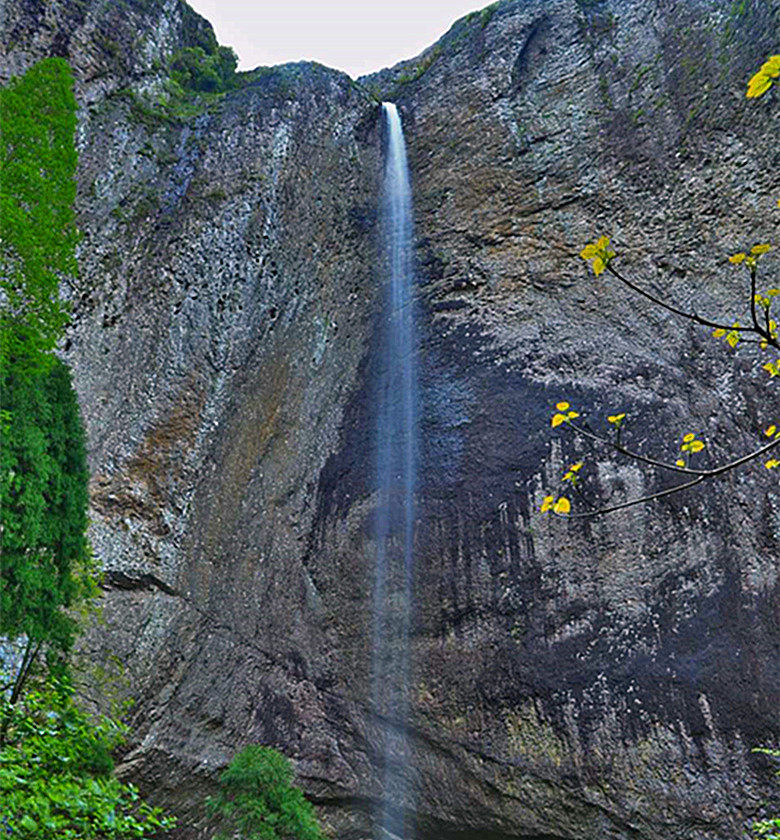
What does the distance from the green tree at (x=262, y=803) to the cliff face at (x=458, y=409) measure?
74.3 inches

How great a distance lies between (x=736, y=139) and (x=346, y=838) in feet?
37.7

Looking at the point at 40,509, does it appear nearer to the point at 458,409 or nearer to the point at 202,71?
the point at 458,409

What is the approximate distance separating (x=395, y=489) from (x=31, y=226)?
650 centimetres

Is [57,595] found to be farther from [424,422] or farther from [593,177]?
[593,177]

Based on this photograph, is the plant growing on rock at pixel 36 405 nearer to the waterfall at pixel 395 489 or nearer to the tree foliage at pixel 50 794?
the tree foliage at pixel 50 794

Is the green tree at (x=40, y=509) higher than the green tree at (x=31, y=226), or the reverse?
the green tree at (x=31, y=226)

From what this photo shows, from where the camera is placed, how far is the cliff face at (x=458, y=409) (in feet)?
26.0

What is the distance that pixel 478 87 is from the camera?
13391mm

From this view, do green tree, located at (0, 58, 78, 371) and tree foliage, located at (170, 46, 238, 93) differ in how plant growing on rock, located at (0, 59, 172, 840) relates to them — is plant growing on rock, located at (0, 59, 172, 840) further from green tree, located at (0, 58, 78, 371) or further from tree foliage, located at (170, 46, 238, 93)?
tree foliage, located at (170, 46, 238, 93)

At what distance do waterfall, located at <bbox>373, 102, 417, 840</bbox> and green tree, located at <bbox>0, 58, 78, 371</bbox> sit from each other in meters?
5.79

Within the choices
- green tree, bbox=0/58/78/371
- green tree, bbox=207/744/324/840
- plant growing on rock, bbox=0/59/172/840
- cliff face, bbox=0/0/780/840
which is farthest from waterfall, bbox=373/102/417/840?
green tree, bbox=0/58/78/371

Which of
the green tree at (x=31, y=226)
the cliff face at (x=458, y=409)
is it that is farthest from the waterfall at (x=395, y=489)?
the green tree at (x=31, y=226)

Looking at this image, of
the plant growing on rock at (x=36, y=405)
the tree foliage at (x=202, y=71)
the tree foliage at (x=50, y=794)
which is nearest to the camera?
the tree foliage at (x=50, y=794)

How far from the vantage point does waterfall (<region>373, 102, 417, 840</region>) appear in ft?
28.8
